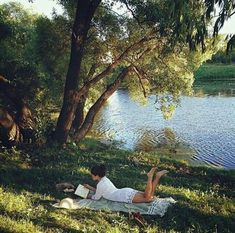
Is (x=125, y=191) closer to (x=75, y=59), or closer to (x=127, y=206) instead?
(x=127, y=206)

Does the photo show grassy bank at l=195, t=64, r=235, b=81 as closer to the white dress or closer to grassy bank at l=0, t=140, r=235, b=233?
grassy bank at l=0, t=140, r=235, b=233

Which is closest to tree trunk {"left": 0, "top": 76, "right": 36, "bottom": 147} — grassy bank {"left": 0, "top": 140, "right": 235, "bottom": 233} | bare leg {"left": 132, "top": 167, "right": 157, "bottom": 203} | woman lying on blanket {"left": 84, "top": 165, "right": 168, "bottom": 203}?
grassy bank {"left": 0, "top": 140, "right": 235, "bottom": 233}

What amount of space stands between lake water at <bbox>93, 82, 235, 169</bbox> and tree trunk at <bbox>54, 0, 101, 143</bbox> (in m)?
9.72

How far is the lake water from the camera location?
29728 millimetres

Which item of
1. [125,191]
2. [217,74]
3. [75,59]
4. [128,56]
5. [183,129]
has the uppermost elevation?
[217,74]

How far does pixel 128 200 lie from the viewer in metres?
12.5

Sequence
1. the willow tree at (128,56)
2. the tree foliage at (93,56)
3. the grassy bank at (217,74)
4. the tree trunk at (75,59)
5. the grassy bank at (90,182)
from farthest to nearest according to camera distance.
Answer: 1. the grassy bank at (217,74)
2. the tree foliage at (93,56)
3. the willow tree at (128,56)
4. the tree trunk at (75,59)
5. the grassy bank at (90,182)

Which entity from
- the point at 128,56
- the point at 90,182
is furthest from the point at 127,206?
the point at 128,56

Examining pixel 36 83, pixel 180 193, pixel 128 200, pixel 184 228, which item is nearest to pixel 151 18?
pixel 36 83

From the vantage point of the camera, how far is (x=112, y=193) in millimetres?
12844

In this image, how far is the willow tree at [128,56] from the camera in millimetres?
21172

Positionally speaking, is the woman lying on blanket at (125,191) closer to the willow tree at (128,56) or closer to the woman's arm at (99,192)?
the woman's arm at (99,192)

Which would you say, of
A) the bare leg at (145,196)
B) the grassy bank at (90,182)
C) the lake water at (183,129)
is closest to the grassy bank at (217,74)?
the lake water at (183,129)

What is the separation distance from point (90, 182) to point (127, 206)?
3252mm
